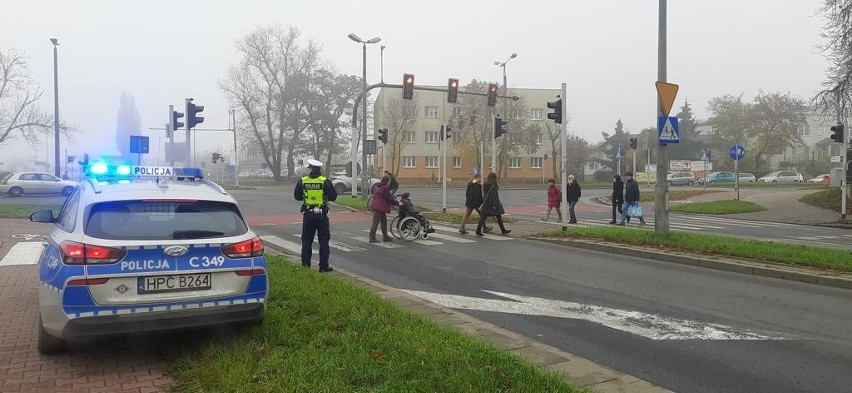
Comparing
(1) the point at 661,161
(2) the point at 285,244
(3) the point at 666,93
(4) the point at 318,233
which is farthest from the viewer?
(2) the point at 285,244

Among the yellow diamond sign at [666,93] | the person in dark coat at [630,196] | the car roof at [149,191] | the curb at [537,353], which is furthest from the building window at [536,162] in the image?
the car roof at [149,191]

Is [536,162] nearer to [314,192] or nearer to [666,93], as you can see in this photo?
[666,93]

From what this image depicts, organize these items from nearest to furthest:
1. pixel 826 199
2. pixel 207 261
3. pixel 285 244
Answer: pixel 207 261 < pixel 285 244 < pixel 826 199

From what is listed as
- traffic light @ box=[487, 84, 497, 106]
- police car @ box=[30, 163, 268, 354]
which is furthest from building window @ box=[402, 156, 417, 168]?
police car @ box=[30, 163, 268, 354]

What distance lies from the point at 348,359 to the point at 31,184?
34190 mm

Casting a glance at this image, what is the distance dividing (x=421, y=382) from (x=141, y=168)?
3.60 meters

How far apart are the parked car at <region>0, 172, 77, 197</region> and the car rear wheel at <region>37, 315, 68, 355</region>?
30345 mm

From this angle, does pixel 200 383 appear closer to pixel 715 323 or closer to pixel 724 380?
pixel 724 380

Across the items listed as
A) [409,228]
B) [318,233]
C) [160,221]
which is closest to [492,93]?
[409,228]

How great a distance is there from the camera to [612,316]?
640cm

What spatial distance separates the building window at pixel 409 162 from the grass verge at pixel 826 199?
46.6 metres

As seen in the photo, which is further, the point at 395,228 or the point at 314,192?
the point at 395,228

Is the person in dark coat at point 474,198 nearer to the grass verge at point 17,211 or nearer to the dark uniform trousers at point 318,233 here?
the dark uniform trousers at point 318,233

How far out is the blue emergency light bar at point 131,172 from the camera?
553cm
